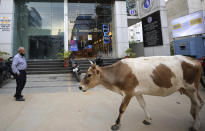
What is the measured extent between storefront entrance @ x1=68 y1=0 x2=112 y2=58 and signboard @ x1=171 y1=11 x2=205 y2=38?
676cm

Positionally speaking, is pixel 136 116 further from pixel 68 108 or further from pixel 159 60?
pixel 68 108

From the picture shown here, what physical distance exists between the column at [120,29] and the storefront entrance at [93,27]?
3.81 feet

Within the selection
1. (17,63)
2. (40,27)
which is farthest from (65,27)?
(17,63)

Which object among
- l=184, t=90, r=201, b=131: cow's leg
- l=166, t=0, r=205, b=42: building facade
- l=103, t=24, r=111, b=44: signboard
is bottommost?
l=184, t=90, r=201, b=131: cow's leg

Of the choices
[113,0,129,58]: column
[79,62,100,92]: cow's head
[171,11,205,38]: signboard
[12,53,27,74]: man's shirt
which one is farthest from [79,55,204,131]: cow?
[113,0,129,58]: column

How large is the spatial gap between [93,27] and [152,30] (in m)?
6.97

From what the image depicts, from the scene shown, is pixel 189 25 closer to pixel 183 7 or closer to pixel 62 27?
pixel 62 27

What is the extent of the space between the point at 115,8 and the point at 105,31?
2.63 m

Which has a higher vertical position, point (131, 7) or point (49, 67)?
point (131, 7)

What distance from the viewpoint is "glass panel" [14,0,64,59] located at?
463 inches

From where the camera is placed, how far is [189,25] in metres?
7.40

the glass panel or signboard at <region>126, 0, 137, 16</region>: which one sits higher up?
signboard at <region>126, 0, 137, 16</region>

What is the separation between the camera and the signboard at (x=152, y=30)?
8312 millimetres

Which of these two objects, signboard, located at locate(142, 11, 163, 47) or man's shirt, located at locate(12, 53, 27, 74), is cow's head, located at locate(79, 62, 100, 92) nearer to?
man's shirt, located at locate(12, 53, 27, 74)
